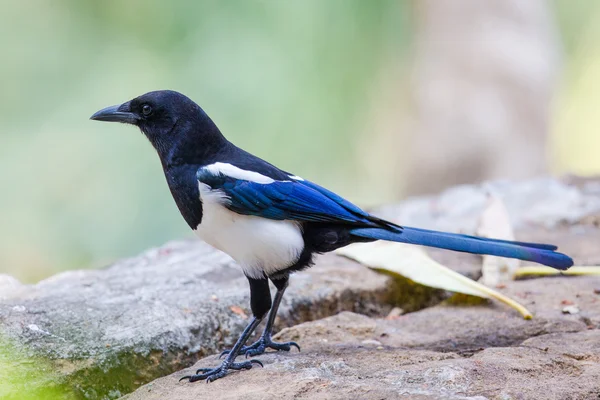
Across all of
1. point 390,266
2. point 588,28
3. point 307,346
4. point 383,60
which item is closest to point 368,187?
point 383,60

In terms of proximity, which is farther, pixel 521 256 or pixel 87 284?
pixel 87 284

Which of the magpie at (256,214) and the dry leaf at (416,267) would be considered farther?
the dry leaf at (416,267)

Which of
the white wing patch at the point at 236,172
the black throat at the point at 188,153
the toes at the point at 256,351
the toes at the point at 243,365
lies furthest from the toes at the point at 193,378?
the white wing patch at the point at 236,172

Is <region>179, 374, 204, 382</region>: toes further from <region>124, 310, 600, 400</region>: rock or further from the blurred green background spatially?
the blurred green background

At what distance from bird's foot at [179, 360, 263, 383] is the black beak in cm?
106

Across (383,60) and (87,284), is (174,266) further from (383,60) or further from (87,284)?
(383,60)

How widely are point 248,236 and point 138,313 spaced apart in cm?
53

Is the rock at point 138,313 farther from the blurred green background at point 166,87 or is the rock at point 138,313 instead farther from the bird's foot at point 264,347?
the blurred green background at point 166,87

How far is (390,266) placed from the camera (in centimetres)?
362

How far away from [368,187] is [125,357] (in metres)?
7.22

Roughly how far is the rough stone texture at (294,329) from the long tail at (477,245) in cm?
32

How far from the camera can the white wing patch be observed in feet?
9.40

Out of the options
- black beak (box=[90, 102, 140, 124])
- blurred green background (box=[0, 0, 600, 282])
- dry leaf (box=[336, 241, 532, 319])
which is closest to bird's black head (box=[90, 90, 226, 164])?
black beak (box=[90, 102, 140, 124])

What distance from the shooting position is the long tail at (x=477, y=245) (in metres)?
2.73
